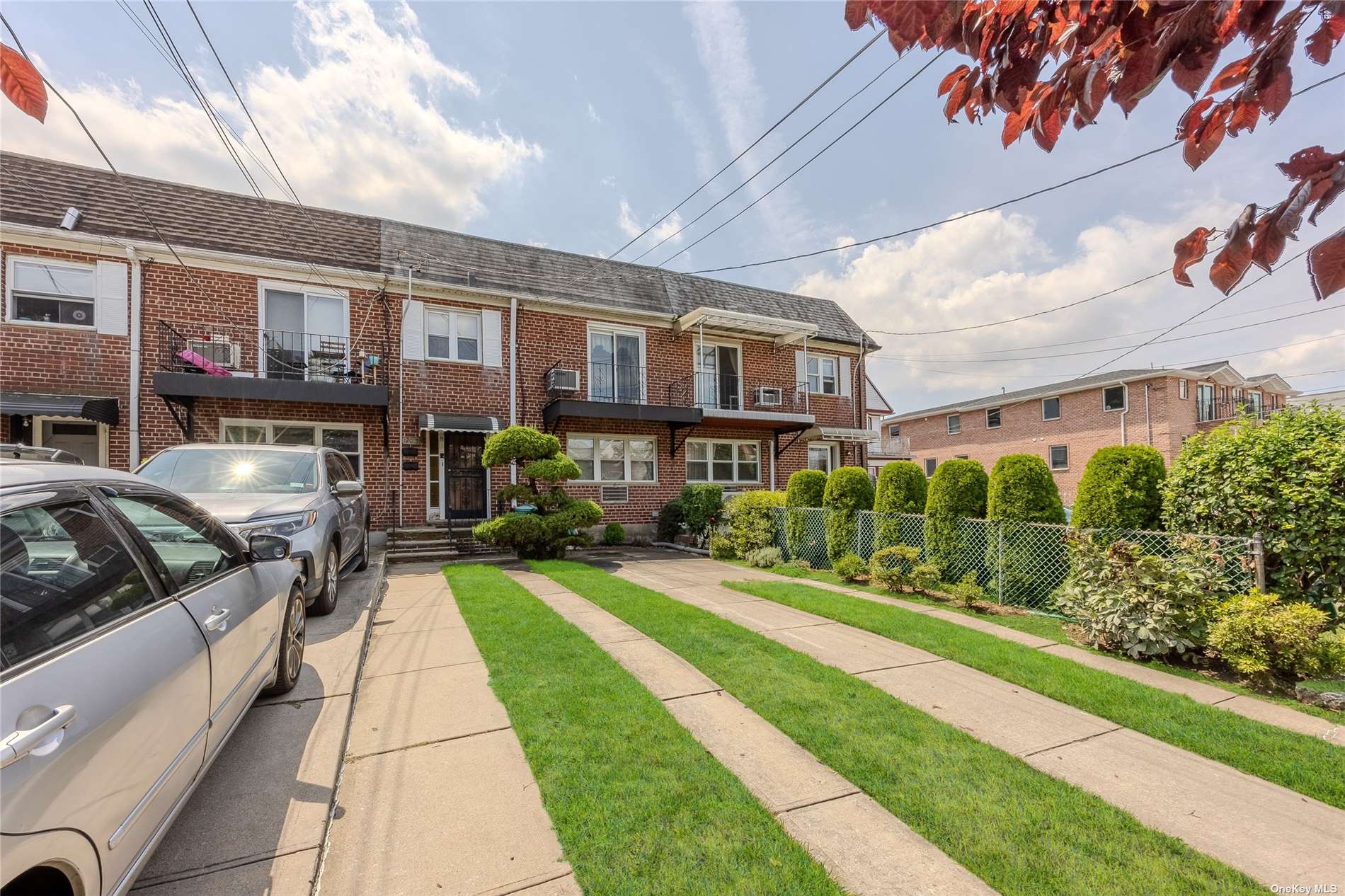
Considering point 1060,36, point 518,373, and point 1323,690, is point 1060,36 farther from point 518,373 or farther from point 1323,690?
point 518,373

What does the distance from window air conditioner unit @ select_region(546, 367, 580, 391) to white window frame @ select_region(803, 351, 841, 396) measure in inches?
304

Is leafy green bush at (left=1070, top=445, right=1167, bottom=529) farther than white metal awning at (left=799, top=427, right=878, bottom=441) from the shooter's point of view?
No

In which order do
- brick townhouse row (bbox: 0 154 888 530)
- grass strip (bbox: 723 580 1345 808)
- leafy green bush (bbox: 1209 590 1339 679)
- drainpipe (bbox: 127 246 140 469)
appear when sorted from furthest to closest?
1. drainpipe (bbox: 127 246 140 469)
2. brick townhouse row (bbox: 0 154 888 530)
3. leafy green bush (bbox: 1209 590 1339 679)
4. grass strip (bbox: 723 580 1345 808)

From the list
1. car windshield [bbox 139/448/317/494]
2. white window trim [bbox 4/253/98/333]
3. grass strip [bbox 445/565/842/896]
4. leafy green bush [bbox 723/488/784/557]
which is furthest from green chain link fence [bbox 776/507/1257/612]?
white window trim [bbox 4/253/98/333]

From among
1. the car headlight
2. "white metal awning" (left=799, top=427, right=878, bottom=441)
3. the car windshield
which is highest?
"white metal awning" (left=799, top=427, right=878, bottom=441)

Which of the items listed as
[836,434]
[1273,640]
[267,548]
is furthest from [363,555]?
[836,434]

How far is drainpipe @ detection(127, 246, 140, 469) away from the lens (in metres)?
10.6

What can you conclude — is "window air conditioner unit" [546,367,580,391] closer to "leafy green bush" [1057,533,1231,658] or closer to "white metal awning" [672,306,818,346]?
"white metal awning" [672,306,818,346]

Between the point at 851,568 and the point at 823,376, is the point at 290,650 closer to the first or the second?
the point at 851,568

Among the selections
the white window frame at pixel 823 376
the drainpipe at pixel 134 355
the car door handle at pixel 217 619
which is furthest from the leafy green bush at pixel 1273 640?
the drainpipe at pixel 134 355

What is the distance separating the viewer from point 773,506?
11.7 metres

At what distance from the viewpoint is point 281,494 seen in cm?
602

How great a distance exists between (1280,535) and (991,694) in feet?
10.9

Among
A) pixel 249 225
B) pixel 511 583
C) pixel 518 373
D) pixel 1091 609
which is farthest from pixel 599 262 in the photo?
pixel 1091 609
